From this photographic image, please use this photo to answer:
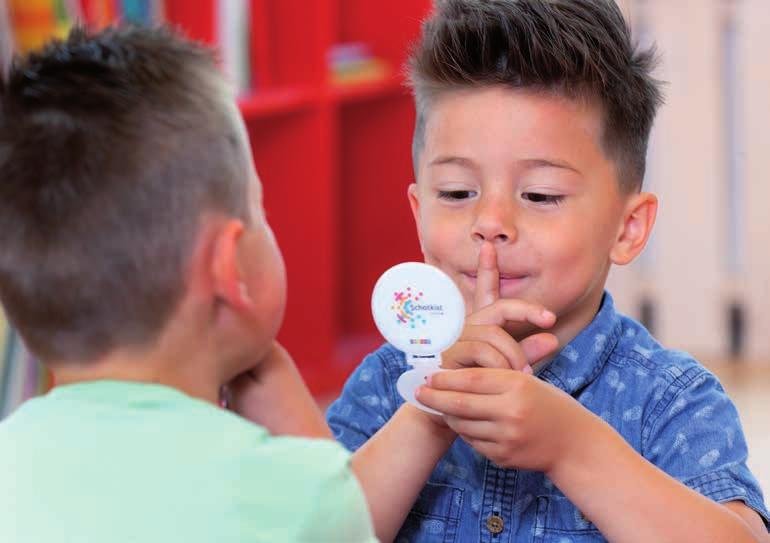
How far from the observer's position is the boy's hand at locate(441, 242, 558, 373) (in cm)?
125

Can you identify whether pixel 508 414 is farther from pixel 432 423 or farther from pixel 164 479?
pixel 164 479

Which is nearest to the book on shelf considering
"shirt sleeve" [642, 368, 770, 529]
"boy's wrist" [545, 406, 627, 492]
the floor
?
the floor

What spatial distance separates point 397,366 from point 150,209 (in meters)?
0.58

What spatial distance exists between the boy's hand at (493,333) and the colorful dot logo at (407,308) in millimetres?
58

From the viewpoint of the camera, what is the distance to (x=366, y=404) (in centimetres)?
149

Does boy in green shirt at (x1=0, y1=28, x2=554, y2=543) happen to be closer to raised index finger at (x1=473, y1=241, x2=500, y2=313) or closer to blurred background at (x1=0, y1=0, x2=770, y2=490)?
raised index finger at (x1=473, y1=241, x2=500, y2=313)

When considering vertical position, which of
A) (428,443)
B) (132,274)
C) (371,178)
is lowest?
(371,178)

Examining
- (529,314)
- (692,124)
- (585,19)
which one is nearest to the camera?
(529,314)

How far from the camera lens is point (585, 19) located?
4.65ft

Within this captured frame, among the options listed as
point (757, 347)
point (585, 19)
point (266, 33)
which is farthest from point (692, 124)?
point (585, 19)

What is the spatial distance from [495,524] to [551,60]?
50cm

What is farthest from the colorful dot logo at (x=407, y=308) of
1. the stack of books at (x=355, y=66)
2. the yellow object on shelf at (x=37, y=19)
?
the stack of books at (x=355, y=66)

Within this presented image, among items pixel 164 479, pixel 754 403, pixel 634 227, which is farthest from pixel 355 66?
pixel 164 479

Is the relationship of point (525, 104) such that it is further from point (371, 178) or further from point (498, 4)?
point (371, 178)
